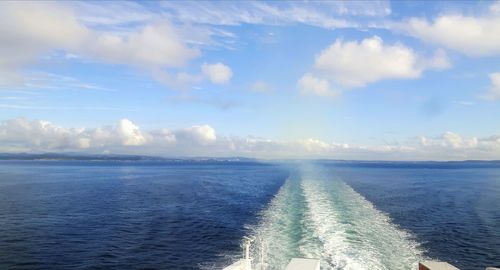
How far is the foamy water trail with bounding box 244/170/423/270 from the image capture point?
36.6m

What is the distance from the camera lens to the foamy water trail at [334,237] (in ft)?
120

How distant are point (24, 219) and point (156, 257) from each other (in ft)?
99.8

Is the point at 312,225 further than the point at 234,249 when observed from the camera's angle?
Yes

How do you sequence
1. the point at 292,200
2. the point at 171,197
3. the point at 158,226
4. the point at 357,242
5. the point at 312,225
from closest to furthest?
the point at 357,242 → the point at 312,225 → the point at 158,226 → the point at 292,200 → the point at 171,197

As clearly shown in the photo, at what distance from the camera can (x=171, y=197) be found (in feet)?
286

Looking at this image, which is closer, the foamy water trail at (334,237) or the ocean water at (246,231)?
the foamy water trail at (334,237)

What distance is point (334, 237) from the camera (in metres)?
43.6

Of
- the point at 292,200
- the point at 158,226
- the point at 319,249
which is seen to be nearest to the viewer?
the point at 319,249

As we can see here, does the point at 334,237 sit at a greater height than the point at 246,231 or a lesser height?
greater

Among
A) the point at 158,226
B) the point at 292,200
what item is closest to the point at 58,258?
the point at 158,226

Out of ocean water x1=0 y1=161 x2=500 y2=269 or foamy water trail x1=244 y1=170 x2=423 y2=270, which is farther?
ocean water x1=0 y1=161 x2=500 y2=269

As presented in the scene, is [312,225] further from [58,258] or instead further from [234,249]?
[58,258]

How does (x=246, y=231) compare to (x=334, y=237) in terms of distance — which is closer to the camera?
(x=334, y=237)

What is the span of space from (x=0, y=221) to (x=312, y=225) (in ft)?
148
